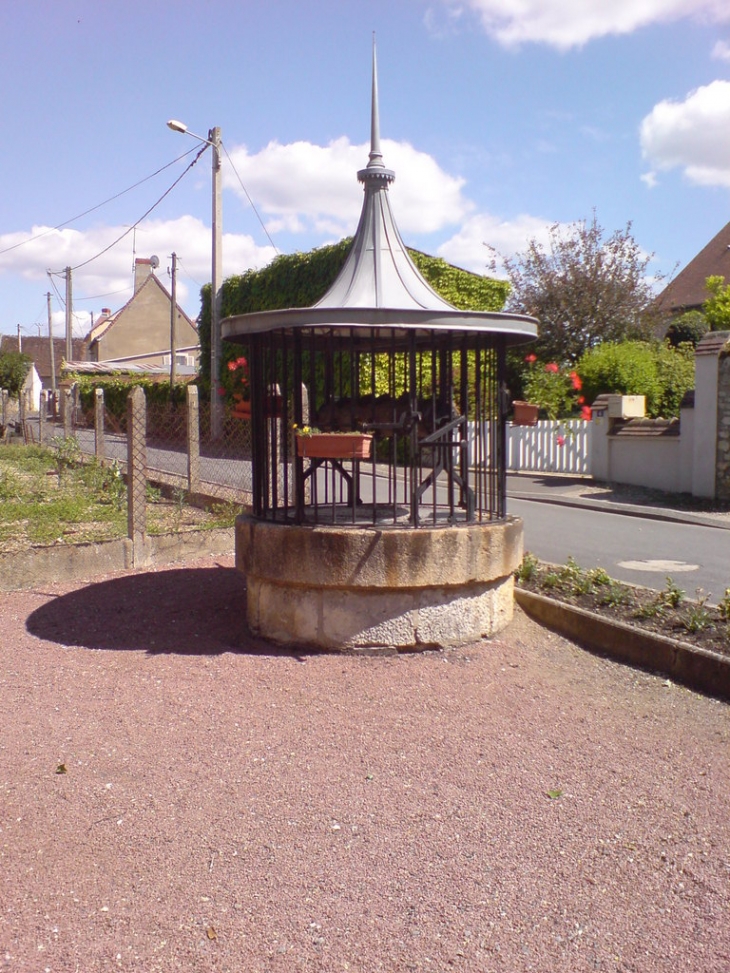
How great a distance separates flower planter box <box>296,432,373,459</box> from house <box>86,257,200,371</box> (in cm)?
5087

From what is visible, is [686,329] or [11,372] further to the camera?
[11,372]

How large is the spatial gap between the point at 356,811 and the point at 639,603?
10.4 ft

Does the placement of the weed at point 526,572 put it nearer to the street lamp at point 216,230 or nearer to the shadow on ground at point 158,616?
the shadow on ground at point 158,616

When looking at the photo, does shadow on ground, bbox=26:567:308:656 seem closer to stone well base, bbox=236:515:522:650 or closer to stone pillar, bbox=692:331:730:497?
stone well base, bbox=236:515:522:650

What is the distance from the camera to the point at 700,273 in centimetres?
3975

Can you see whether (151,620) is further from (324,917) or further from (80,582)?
(324,917)

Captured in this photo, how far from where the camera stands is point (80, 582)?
7.64 meters

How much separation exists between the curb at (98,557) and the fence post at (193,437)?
2000mm

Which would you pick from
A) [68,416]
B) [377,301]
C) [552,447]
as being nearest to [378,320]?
[377,301]

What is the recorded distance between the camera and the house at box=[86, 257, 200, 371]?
55312mm

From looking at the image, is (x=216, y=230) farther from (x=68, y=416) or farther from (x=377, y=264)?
(x=377, y=264)

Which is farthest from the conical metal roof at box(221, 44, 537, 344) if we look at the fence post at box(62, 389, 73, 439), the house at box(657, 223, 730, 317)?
the house at box(657, 223, 730, 317)

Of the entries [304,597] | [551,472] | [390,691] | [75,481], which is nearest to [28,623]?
[304,597]

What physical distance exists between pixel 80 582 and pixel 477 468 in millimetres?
3410
